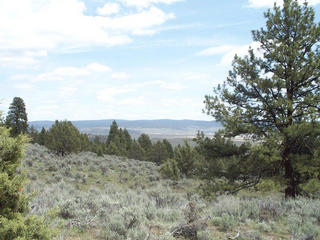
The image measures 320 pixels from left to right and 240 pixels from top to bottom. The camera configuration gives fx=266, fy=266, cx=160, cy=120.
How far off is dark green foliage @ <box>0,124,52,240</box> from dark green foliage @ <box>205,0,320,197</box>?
8533 millimetres

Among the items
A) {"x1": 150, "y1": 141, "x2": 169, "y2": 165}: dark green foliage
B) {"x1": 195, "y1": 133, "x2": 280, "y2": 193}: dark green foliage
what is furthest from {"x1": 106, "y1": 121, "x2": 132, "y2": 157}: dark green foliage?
{"x1": 195, "y1": 133, "x2": 280, "y2": 193}: dark green foliage

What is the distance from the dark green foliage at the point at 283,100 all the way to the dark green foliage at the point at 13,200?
853 cm

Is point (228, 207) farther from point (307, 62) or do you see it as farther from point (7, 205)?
point (307, 62)

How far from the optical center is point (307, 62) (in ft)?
36.0

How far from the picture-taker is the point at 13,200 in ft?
11.9

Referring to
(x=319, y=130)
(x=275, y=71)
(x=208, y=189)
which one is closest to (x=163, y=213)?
(x=208, y=189)

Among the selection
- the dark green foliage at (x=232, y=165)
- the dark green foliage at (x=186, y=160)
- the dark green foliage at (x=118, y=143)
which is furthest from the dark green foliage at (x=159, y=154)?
the dark green foliage at (x=232, y=165)

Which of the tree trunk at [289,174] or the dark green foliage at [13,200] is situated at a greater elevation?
the dark green foliage at [13,200]

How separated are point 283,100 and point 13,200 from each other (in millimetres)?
9801

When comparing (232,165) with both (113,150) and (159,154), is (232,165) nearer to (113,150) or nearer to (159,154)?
→ (159,154)

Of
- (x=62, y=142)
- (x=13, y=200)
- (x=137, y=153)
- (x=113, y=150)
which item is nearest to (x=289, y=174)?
(x=13, y=200)

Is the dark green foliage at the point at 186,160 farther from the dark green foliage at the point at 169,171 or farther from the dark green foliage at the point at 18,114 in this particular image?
the dark green foliage at the point at 18,114

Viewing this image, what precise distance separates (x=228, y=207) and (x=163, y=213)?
1867mm

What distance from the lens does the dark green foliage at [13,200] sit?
134 inches
